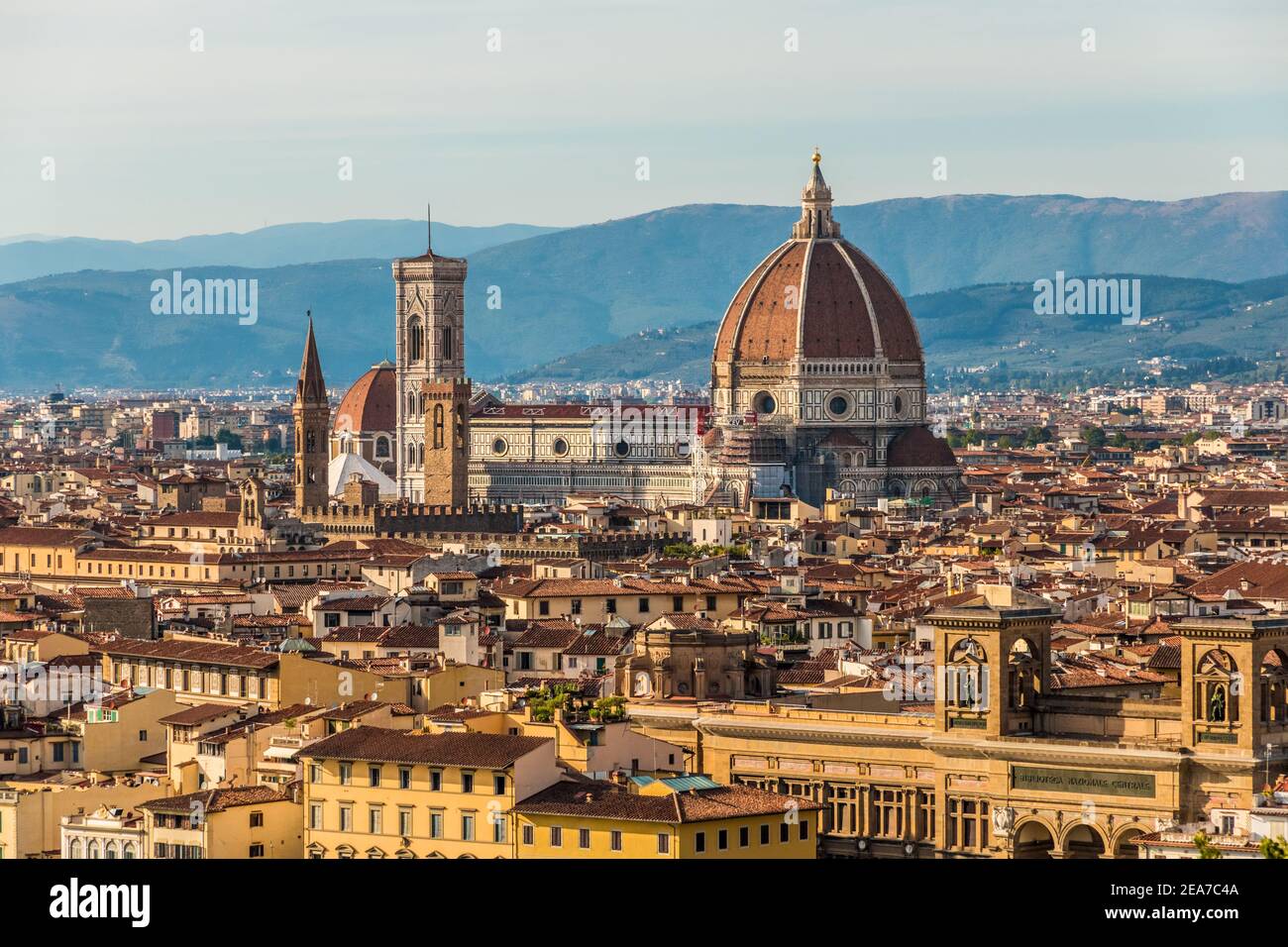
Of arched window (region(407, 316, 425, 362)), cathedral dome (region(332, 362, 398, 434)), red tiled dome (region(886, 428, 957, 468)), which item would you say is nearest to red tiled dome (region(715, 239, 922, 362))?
red tiled dome (region(886, 428, 957, 468))

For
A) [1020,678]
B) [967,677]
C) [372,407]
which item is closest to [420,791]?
[967,677]

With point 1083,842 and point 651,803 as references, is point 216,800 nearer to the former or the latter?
point 651,803

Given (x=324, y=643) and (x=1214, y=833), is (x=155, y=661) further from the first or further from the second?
(x=1214, y=833)

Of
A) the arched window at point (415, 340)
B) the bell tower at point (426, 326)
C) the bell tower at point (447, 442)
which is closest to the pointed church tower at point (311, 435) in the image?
the bell tower at point (447, 442)

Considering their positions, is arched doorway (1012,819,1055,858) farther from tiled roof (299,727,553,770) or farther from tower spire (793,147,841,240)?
tower spire (793,147,841,240)

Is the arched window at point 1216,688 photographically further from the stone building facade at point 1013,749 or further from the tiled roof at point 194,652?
the tiled roof at point 194,652
